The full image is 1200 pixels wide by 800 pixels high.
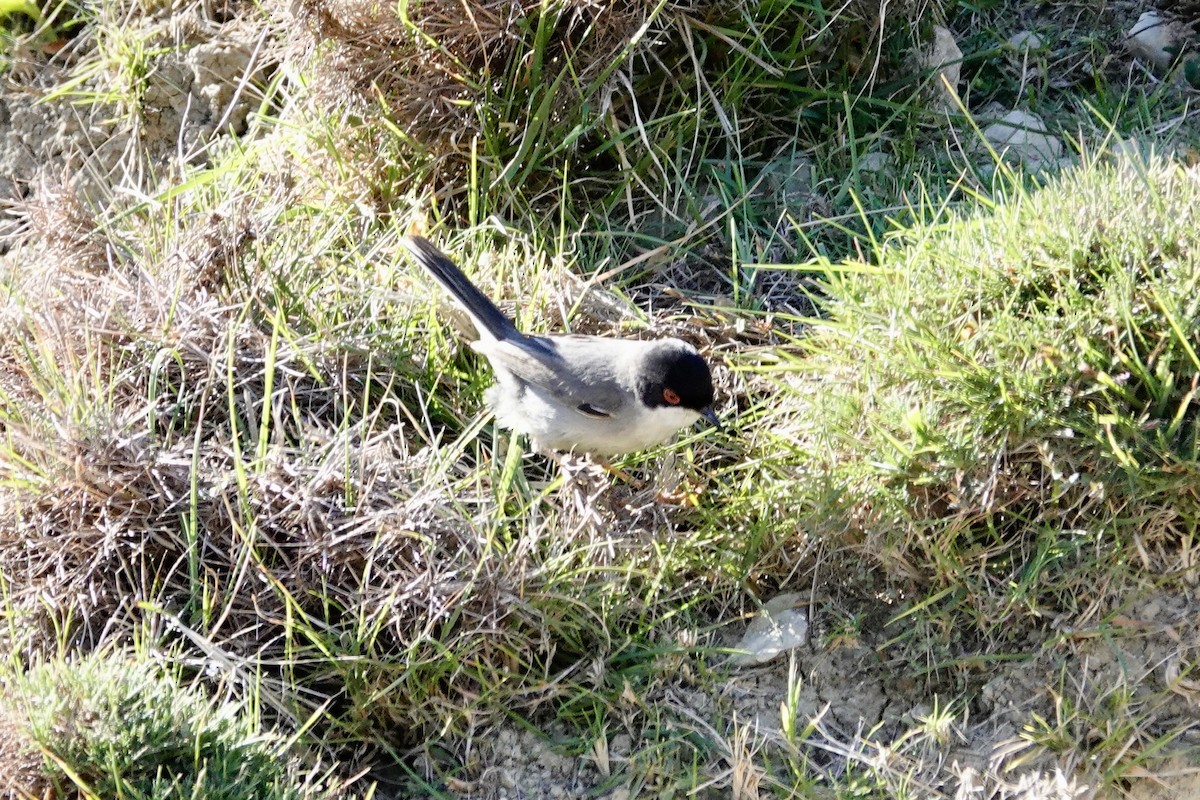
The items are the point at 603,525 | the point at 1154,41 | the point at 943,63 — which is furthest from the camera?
the point at 1154,41

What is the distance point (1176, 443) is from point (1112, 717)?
791 mm

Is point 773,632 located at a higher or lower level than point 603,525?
lower

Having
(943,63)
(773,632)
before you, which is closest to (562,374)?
(773,632)

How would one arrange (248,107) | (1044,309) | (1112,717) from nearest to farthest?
(1112,717)
(1044,309)
(248,107)

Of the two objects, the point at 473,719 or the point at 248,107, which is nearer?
the point at 473,719

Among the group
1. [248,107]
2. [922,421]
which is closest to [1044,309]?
[922,421]

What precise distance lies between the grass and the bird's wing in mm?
213

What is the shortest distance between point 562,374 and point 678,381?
45cm

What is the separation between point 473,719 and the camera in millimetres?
3570

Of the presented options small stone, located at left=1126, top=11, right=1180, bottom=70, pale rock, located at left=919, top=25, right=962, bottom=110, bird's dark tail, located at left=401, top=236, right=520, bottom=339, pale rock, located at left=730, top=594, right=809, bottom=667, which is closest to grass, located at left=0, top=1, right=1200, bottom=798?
pale rock, located at left=730, top=594, right=809, bottom=667

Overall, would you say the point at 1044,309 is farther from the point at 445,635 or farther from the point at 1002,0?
the point at 1002,0

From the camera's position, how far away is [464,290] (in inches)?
168

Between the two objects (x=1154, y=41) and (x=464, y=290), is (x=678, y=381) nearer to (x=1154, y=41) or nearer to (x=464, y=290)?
(x=464, y=290)

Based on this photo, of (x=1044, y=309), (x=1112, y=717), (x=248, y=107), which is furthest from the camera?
(x=248, y=107)
